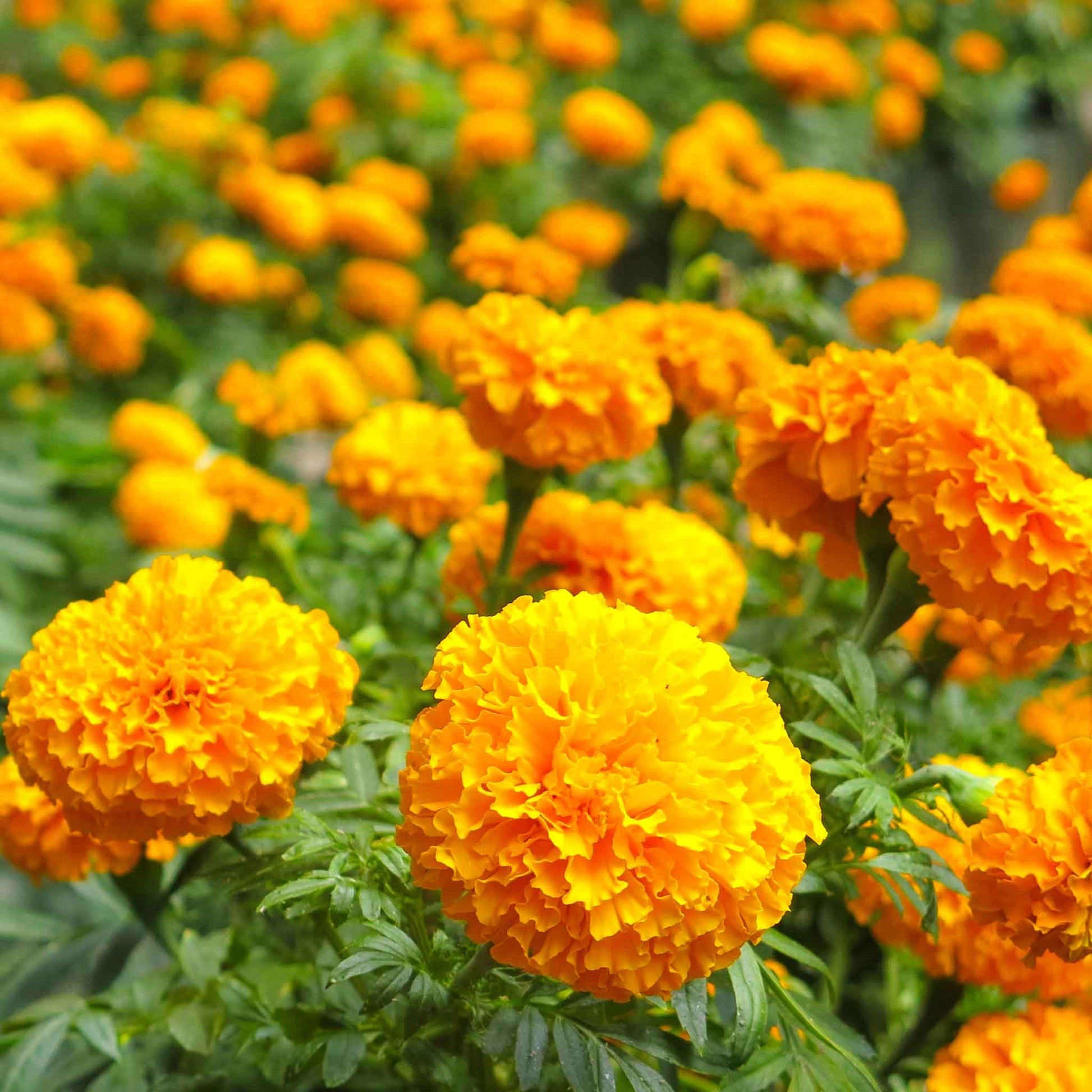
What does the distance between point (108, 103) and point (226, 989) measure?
8.38ft

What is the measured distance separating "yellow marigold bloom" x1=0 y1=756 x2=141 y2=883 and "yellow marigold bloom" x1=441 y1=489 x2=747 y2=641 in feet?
1.01

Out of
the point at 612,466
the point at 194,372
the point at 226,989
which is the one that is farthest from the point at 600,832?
the point at 194,372

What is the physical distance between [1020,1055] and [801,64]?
7.74 ft

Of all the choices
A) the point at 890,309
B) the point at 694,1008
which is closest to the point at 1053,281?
the point at 890,309

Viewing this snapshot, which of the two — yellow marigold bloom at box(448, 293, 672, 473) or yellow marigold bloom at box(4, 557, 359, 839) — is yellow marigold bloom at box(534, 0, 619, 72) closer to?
yellow marigold bloom at box(448, 293, 672, 473)

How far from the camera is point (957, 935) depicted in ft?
2.58

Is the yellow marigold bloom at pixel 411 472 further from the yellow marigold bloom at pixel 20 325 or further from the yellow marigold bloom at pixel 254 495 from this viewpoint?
the yellow marigold bloom at pixel 20 325

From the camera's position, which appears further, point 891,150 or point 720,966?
point 891,150

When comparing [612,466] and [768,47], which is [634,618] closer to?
[612,466]

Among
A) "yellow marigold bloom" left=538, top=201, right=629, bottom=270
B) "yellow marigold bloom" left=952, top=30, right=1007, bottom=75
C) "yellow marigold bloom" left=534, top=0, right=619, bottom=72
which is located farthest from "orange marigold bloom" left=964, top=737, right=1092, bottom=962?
"yellow marigold bloom" left=952, top=30, right=1007, bottom=75

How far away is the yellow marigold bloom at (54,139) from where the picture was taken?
2.13 m

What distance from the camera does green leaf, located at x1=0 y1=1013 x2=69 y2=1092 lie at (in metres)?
0.84

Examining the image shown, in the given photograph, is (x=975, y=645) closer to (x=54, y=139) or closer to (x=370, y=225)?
(x=370, y=225)

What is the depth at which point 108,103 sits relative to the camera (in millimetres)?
2850
